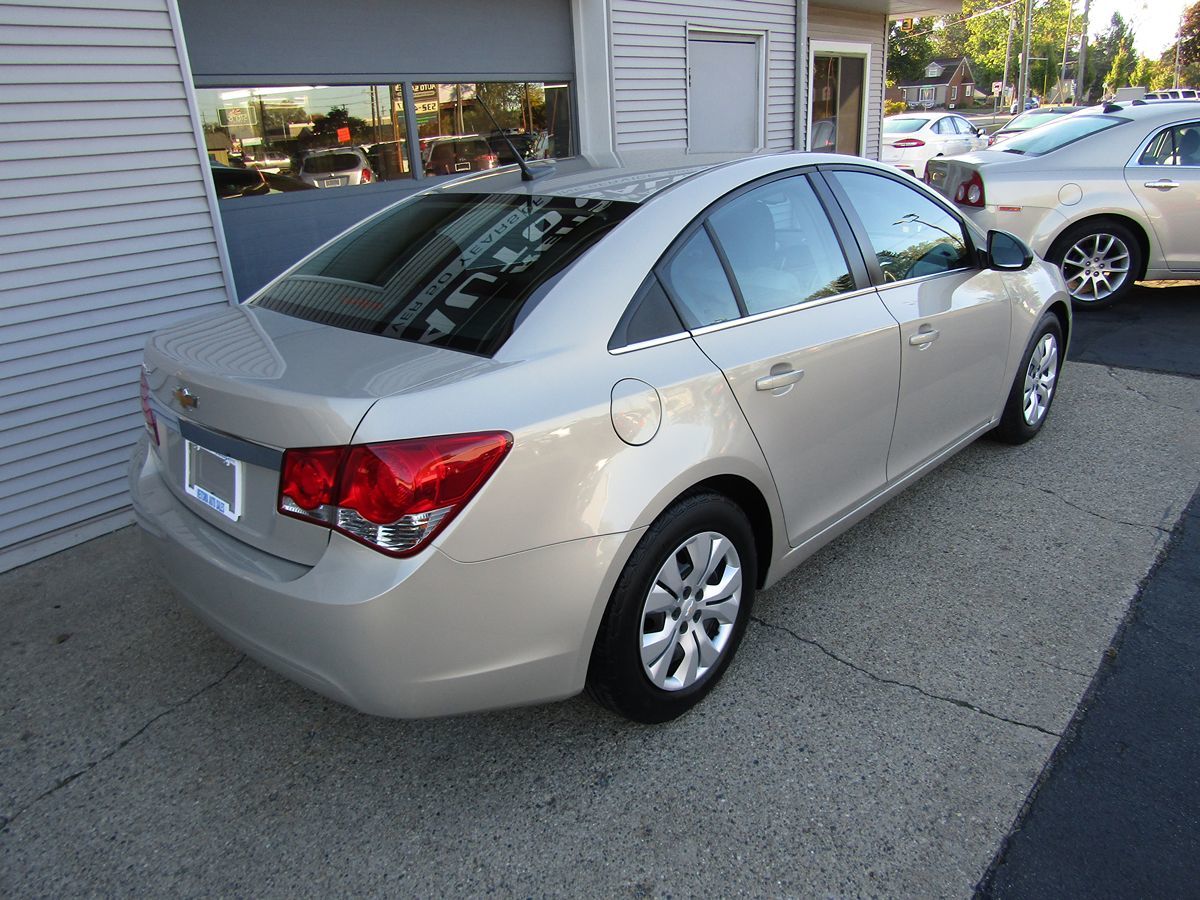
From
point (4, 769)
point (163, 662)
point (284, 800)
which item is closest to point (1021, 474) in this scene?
point (284, 800)

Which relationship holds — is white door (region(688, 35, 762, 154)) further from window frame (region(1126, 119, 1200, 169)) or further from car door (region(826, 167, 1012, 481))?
car door (region(826, 167, 1012, 481))

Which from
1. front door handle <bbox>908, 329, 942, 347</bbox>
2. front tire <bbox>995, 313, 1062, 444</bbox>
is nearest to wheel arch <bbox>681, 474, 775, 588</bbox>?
front door handle <bbox>908, 329, 942, 347</bbox>

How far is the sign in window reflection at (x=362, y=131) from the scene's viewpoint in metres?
4.92

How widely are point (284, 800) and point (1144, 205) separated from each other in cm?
756

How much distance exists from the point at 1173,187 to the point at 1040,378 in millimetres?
3668

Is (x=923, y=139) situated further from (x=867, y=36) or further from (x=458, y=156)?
(x=458, y=156)

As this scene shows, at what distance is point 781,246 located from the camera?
293 centimetres

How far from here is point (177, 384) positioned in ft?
7.54

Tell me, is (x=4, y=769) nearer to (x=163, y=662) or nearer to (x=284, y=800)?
(x=163, y=662)

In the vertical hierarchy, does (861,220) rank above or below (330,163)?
below

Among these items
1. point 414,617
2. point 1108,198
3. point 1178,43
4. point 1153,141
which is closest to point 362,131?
point 414,617

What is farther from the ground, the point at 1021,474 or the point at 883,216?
the point at 883,216

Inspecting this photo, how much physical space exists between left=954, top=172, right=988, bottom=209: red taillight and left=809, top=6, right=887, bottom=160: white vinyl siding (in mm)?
3500

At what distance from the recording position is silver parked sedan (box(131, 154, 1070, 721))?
6.40 ft
